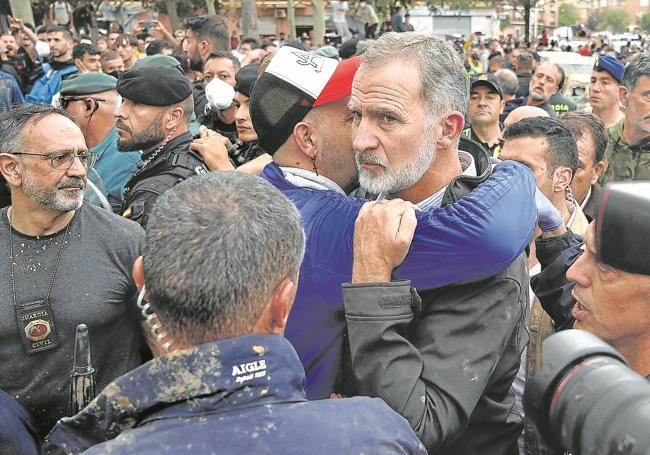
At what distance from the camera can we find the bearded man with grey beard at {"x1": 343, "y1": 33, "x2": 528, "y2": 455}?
184 cm

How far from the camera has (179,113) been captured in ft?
14.3

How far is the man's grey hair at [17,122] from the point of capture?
309 cm

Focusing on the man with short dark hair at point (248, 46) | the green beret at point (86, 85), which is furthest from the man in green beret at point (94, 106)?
the man with short dark hair at point (248, 46)

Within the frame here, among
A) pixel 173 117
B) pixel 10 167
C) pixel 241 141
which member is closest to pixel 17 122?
A: pixel 10 167

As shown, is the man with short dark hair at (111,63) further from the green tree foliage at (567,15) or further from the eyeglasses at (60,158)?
the green tree foliage at (567,15)

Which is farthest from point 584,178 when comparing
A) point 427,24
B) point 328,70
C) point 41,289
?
point 427,24

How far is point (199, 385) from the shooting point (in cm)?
135

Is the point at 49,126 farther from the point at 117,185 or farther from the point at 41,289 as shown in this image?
the point at 117,185

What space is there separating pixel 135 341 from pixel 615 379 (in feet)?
7.59

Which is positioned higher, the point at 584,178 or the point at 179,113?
the point at 179,113

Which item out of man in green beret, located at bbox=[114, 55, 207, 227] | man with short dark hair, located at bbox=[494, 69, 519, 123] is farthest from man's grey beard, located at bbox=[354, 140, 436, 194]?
man with short dark hair, located at bbox=[494, 69, 519, 123]

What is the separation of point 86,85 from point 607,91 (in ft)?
15.4

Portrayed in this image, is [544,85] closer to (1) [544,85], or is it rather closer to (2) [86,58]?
(1) [544,85]

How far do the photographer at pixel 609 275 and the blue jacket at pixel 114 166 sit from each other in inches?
109
